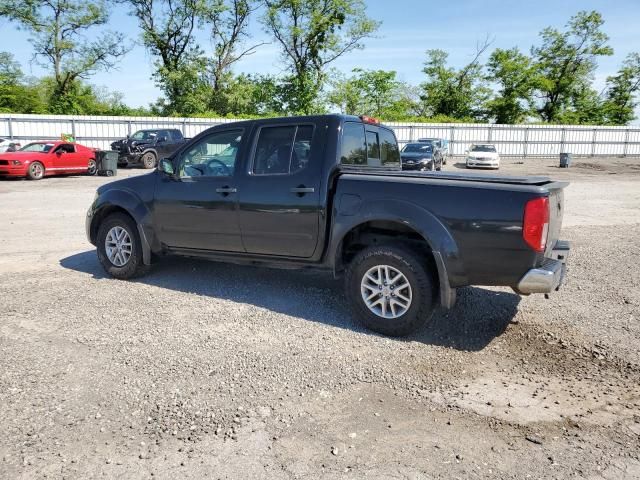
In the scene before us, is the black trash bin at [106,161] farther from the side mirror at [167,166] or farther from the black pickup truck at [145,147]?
the side mirror at [167,166]

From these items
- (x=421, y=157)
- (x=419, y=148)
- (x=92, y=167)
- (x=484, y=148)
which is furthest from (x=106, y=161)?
(x=484, y=148)

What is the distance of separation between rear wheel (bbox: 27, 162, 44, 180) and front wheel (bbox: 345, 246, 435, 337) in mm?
18871

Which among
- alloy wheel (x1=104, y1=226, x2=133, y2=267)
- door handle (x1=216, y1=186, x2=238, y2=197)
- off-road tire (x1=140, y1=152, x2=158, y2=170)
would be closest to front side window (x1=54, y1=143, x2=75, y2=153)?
off-road tire (x1=140, y1=152, x2=158, y2=170)

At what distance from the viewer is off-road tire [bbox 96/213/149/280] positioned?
604 centimetres

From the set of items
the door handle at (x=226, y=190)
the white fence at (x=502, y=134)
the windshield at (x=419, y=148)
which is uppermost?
the white fence at (x=502, y=134)

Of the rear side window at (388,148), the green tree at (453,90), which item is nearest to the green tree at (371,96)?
the green tree at (453,90)

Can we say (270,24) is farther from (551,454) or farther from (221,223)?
(551,454)

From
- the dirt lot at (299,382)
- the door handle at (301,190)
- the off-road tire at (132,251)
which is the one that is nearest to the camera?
the dirt lot at (299,382)

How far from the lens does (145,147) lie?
24.7m

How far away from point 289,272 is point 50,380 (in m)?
3.29

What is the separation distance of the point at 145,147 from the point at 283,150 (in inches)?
842

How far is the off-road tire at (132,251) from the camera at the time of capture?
6.04 metres

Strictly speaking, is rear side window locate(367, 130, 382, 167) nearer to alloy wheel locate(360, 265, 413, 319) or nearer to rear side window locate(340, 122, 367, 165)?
rear side window locate(340, 122, 367, 165)

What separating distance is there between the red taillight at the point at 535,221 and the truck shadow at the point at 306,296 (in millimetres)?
1043
